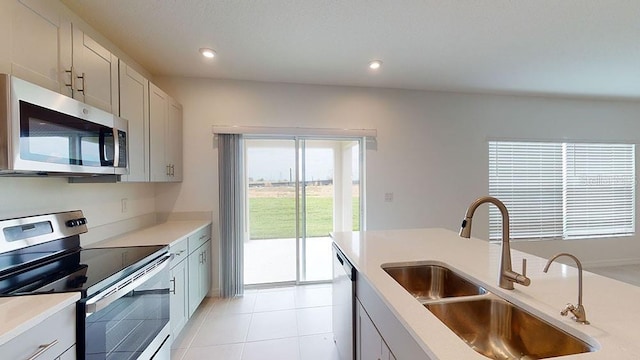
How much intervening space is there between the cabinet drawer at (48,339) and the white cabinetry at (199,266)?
146cm

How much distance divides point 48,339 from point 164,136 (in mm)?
2060

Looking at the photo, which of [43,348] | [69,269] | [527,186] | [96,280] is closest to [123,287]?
[96,280]

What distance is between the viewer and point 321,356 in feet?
7.06

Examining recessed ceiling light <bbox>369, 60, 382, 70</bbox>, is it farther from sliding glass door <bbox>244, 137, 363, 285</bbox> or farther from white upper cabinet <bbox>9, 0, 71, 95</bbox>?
white upper cabinet <bbox>9, 0, 71, 95</bbox>

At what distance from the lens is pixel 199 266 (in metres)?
2.81

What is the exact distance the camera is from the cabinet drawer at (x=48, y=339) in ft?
2.94

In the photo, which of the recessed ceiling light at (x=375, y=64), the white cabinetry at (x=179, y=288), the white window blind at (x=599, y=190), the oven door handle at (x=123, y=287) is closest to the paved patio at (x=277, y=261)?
the white cabinetry at (x=179, y=288)

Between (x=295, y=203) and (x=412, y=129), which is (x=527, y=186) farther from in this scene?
(x=295, y=203)

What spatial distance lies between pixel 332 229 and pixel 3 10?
3.33 m

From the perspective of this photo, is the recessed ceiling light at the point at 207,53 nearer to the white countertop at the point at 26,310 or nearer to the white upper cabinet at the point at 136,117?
the white upper cabinet at the point at 136,117

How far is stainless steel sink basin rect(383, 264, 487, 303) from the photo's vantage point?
1.58 meters

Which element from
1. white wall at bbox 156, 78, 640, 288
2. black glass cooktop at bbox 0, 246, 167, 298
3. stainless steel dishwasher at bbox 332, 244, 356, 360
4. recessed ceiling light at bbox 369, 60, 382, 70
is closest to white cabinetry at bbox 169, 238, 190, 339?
black glass cooktop at bbox 0, 246, 167, 298

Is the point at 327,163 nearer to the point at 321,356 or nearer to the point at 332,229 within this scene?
the point at 332,229

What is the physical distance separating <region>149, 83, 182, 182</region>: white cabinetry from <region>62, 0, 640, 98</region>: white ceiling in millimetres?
433
